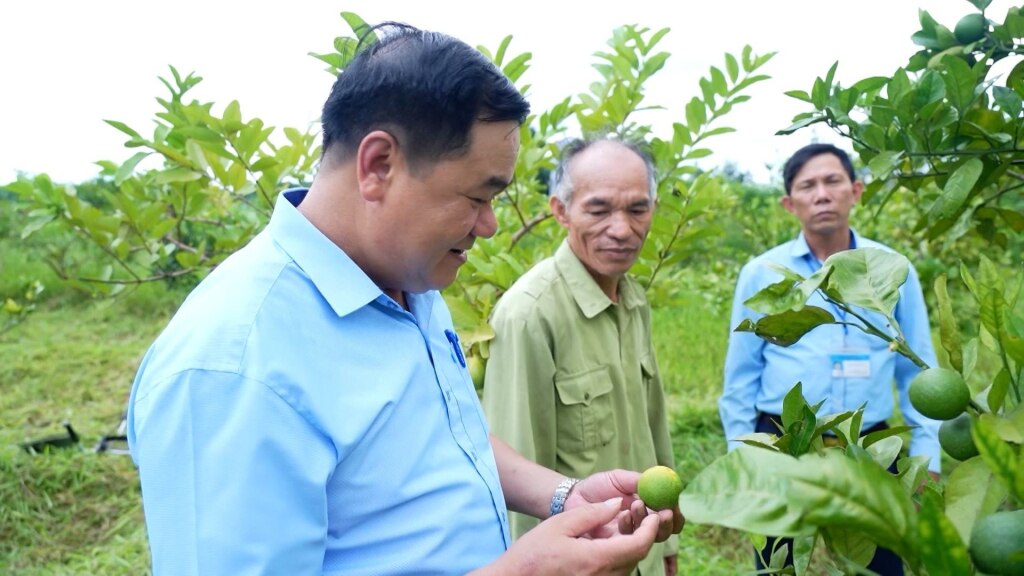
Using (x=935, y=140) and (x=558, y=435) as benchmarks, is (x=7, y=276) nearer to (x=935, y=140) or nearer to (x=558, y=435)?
(x=558, y=435)

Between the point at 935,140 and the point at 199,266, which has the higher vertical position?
the point at 935,140

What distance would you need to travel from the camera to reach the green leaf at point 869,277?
0.79 m

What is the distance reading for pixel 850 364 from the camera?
2.64 meters

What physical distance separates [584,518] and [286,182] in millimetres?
1682

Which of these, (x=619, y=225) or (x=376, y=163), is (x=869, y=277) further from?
(x=619, y=225)

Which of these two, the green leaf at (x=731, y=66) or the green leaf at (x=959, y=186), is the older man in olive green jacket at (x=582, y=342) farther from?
the green leaf at (x=959, y=186)

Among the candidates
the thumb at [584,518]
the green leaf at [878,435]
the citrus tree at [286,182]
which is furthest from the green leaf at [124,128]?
the green leaf at [878,435]

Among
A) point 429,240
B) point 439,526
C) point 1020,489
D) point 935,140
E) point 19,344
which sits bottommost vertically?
point 19,344

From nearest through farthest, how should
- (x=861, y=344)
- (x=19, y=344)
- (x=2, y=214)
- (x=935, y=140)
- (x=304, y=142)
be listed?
(x=935, y=140)
(x=304, y=142)
(x=861, y=344)
(x=19, y=344)
(x=2, y=214)

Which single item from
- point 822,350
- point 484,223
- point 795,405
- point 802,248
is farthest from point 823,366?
point 795,405

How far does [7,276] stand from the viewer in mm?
8523

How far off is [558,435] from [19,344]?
241 inches

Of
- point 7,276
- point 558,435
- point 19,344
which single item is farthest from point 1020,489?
point 7,276

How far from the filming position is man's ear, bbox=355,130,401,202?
1.15m
